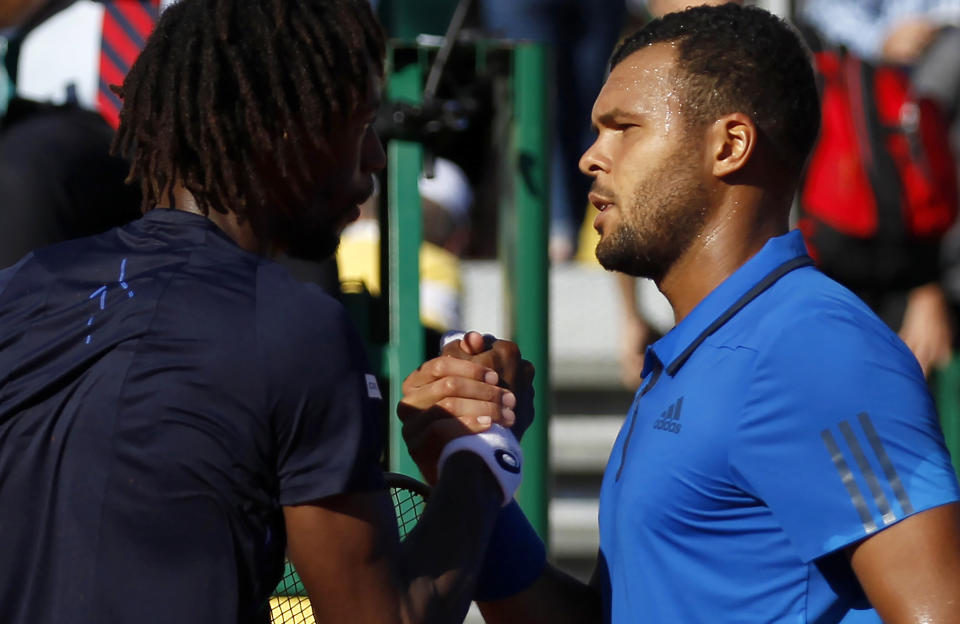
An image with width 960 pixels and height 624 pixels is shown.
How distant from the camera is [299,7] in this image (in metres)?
2.10

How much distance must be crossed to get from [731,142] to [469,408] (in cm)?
62

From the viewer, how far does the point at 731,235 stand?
92.7 inches

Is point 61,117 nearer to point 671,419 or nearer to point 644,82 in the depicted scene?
point 644,82

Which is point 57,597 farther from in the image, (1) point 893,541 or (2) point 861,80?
(2) point 861,80

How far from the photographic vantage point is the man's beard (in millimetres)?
2359

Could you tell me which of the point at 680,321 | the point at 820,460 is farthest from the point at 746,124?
the point at 820,460

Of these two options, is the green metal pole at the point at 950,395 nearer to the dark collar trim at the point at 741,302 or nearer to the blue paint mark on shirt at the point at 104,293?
the dark collar trim at the point at 741,302

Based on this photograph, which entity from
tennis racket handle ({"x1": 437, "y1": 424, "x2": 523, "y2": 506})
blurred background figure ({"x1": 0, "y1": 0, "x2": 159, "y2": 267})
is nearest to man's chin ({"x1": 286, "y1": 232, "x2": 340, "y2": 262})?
tennis racket handle ({"x1": 437, "y1": 424, "x2": 523, "y2": 506})

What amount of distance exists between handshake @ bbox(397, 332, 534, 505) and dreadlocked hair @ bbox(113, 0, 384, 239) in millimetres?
369

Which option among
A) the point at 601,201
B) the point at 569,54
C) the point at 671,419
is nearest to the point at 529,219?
the point at 601,201

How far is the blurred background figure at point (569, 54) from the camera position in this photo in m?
5.84

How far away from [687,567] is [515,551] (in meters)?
→ 0.47

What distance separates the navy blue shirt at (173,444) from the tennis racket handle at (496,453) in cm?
24

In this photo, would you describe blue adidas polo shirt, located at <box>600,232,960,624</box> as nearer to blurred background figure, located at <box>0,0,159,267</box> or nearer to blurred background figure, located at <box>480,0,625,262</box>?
blurred background figure, located at <box>0,0,159,267</box>
